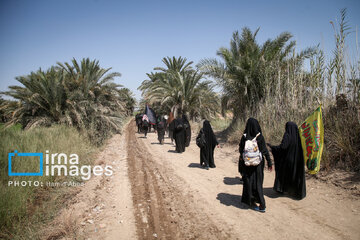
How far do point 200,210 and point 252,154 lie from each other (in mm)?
1390

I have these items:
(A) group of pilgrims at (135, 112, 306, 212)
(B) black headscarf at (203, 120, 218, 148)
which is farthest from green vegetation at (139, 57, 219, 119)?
(A) group of pilgrims at (135, 112, 306, 212)

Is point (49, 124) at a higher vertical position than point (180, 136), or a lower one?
higher

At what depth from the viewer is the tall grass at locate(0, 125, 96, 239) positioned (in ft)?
11.3

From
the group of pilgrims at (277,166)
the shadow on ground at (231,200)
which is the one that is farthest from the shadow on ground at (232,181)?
the group of pilgrims at (277,166)

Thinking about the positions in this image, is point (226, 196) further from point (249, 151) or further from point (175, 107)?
point (175, 107)

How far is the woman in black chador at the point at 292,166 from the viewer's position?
13.8ft

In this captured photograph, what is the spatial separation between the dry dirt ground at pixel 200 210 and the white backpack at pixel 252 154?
898mm

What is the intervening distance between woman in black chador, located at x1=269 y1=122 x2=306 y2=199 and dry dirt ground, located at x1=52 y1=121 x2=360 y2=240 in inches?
8.3

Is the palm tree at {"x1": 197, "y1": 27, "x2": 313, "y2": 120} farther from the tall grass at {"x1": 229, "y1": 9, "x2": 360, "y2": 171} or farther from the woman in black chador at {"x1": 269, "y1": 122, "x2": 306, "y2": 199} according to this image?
the woman in black chador at {"x1": 269, "y1": 122, "x2": 306, "y2": 199}

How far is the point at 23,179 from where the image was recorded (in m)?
4.42

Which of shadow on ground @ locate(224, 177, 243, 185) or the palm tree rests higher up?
the palm tree

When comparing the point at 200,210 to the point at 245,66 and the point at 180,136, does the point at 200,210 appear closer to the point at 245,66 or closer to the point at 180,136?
the point at 180,136

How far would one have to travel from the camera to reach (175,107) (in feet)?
58.2

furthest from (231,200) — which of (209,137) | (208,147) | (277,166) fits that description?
(209,137)
